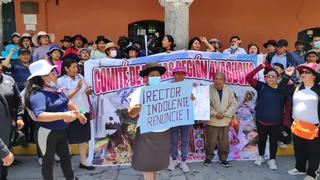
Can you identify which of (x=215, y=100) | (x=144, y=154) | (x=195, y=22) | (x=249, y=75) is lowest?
(x=144, y=154)

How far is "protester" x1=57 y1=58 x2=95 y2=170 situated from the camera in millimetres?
4984

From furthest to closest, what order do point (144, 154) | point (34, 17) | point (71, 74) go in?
point (34, 17) < point (71, 74) < point (144, 154)

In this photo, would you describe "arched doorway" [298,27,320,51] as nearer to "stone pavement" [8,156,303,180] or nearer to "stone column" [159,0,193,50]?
"stone column" [159,0,193,50]

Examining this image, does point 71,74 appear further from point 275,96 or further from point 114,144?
point 275,96

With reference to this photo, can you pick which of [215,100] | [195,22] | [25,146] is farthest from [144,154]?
[195,22]

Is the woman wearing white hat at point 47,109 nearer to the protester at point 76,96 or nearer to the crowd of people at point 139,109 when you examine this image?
the crowd of people at point 139,109

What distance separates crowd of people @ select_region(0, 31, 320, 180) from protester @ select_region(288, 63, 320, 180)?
13mm

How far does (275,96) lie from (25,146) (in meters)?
4.15

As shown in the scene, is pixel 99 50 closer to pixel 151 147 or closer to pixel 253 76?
pixel 253 76

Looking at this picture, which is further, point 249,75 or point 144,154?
point 249,75

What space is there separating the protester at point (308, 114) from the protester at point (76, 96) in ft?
9.89

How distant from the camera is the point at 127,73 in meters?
5.70

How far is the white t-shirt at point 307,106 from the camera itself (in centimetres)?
486

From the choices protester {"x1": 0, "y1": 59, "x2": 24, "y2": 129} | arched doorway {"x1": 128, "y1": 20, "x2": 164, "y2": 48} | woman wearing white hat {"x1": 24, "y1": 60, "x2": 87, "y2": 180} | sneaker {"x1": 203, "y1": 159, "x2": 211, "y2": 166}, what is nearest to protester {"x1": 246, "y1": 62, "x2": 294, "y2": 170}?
sneaker {"x1": 203, "y1": 159, "x2": 211, "y2": 166}
